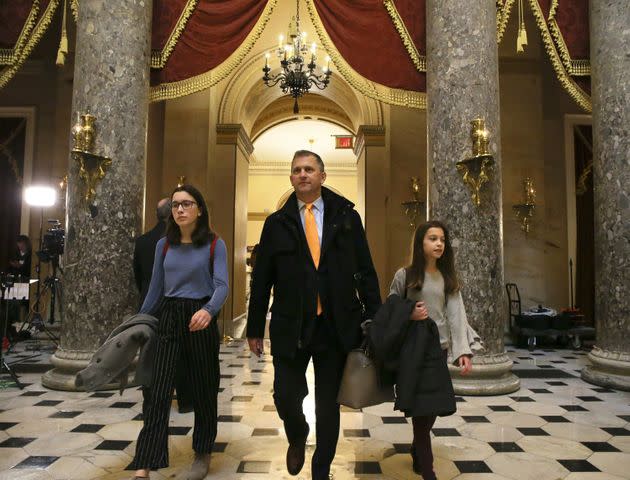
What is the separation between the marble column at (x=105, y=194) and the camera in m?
5.34

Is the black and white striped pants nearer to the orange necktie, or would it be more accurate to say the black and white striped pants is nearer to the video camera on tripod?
the orange necktie

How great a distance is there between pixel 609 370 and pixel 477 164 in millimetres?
2669

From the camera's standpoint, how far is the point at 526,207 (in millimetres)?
9695

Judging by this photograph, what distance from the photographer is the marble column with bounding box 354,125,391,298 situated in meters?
11.3

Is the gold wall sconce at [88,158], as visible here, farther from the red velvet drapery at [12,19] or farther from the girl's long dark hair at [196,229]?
the girl's long dark hair at [196,229]

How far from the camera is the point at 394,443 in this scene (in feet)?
12.4

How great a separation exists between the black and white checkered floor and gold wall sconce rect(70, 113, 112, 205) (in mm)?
2062

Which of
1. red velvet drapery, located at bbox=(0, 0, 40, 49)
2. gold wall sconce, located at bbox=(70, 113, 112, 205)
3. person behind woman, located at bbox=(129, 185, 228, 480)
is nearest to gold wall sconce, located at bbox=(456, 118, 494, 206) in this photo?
person behind woman, located at bbox=(129, 185, 228, 480)

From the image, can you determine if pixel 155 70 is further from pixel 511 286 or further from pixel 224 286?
pixel 511 286

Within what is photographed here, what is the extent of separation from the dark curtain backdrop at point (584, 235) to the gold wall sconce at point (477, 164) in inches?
242

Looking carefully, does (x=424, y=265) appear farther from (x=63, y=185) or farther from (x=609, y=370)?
(x=63, y=185)

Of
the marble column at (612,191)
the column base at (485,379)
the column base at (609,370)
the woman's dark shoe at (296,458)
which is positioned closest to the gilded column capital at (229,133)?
the marble column at (612,191)

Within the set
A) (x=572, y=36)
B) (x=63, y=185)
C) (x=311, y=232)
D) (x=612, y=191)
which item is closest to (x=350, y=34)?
(x=572, y=36)

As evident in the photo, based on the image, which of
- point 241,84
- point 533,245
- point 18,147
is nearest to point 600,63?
point 533,245
